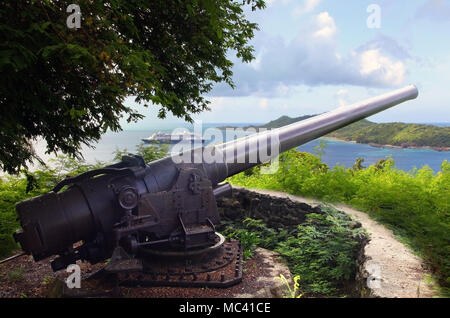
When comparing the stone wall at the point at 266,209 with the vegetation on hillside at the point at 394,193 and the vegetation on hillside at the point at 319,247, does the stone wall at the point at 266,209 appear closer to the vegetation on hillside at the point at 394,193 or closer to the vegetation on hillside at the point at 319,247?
the vegetation on hillside at the point at 319,247

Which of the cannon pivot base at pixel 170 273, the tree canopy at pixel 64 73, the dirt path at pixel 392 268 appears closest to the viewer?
the dirt path at pixel 392 268

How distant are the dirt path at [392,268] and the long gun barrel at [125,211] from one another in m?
1.73

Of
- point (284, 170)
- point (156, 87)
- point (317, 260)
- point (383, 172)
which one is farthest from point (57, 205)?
point (383, 172)

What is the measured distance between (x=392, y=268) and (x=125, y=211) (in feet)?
9.12

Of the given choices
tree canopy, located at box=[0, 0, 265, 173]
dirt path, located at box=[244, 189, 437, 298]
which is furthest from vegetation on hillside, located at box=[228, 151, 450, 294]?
tree canopy, located at box=[0, 0, 265, 173]

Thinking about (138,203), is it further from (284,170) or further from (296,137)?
(284,170)

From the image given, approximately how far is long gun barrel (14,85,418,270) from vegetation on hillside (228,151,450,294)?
8.50 feet

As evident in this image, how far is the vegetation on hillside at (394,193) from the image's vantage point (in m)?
4.69

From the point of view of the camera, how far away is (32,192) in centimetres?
706

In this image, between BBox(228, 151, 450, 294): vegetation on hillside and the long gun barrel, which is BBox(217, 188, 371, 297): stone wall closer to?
BBox(228, 151, 450, 294): vegetation on hillside

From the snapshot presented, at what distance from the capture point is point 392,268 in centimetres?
375

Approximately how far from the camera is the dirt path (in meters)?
3.23

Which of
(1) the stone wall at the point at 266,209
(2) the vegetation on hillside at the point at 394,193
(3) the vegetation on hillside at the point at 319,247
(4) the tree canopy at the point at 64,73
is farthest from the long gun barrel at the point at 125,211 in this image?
(1) the stone wall at the point at 266,209

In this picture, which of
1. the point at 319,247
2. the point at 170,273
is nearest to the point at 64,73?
the point at 170,273
